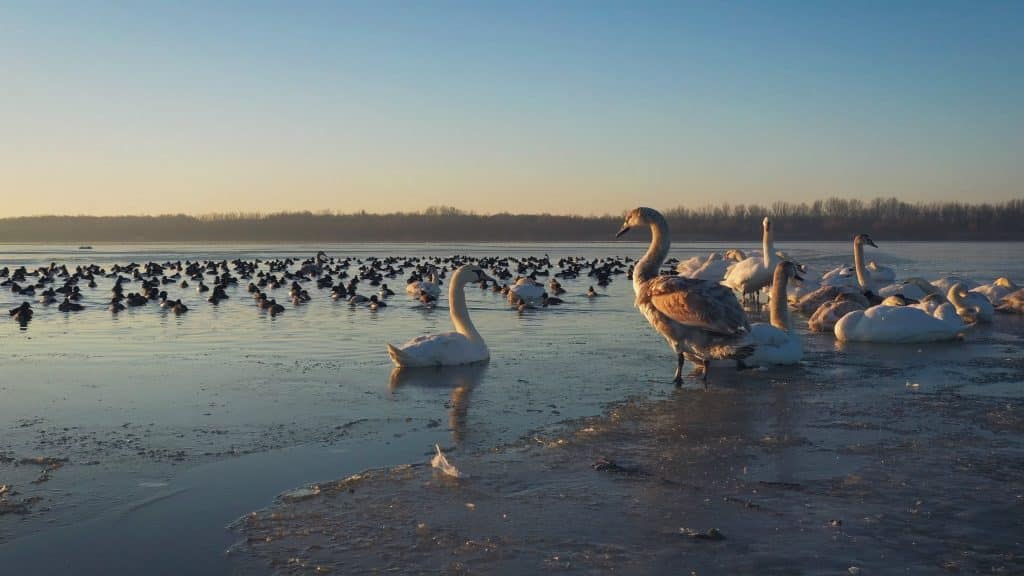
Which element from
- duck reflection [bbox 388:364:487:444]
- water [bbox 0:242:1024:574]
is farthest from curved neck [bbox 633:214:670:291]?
duck reflection [bbox 388:364:487:444]

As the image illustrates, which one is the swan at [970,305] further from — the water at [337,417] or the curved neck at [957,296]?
the water at [337,417]

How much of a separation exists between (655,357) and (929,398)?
12.8 ft

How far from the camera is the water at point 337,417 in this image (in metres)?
5.14

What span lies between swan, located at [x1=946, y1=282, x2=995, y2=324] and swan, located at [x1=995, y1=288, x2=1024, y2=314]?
74.9 inches

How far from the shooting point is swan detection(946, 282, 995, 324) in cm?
1563

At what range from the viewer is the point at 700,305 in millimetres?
8914

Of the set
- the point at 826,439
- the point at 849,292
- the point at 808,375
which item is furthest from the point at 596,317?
the point at 826,439

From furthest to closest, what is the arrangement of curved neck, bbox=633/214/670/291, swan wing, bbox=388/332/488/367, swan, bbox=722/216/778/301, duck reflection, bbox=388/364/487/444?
swan, bbox=722/216/778/301
swan wing, bbox=388/332/488/367
curved neck, bbox=633/214/670/291
duck reflection, bbox=388/364/487/444

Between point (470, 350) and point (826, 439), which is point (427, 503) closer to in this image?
point (826, 439)

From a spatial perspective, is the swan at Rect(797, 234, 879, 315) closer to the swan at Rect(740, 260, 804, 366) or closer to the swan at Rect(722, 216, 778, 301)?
the swan at Rect(722, 216, 778, 301)

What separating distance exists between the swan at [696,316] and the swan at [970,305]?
8208 millimetres

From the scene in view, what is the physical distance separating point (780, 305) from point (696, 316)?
332 centimetres

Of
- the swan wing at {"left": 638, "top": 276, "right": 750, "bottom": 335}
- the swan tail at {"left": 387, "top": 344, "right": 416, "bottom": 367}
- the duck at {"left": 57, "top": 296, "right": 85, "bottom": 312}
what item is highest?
the swan wing at {"left": 638, "top": 276, "right": 750, "bottom": 335}

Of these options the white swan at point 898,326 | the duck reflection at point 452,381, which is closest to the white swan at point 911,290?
the white swan at point 898,326
